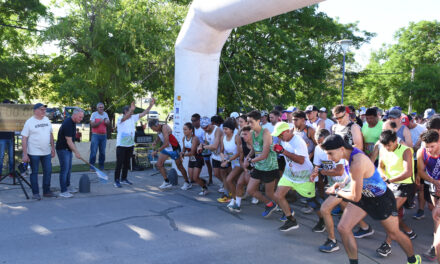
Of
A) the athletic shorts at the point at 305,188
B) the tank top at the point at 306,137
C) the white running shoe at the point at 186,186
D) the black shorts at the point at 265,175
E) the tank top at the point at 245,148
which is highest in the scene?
the tank top at the point at 306,137

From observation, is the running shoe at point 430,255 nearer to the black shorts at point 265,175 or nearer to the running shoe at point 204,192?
the black shorts at point 265,175

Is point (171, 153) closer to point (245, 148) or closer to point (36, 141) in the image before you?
point (245, 148)

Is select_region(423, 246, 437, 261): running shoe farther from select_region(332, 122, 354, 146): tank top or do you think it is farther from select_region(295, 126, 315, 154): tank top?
select_region(295, 126, 315, 154): tank top

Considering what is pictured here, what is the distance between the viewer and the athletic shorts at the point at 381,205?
3.79 meters

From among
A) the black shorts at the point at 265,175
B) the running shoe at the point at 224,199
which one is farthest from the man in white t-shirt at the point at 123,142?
the black shorts at the point at 265,175

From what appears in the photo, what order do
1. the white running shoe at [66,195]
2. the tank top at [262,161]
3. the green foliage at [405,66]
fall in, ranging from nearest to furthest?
1. the tank top at [262,161]
2. the white running shoe at [66,195]
3. the green foliage at [405,66]

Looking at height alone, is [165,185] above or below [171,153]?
below

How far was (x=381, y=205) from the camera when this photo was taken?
149 inches

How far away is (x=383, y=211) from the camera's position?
3793mm

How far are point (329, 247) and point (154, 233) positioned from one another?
2.53 metres

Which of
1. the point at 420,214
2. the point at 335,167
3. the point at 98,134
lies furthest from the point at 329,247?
the point at 98,134

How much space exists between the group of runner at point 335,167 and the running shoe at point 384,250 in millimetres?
12

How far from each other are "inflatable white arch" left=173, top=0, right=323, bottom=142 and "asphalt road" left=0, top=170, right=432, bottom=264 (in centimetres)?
272

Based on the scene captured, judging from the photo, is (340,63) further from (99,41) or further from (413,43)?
(99,41)
